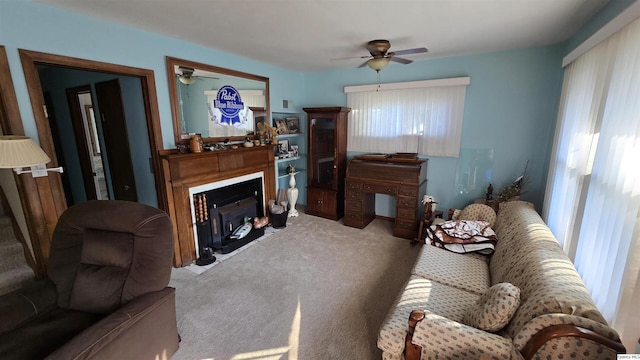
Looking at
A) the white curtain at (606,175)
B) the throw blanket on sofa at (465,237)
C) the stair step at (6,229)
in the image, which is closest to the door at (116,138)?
the stair step at (6,229)

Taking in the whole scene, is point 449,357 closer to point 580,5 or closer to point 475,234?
point 475,234

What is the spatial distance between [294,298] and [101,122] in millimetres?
3347

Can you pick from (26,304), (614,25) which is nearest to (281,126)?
(26,304)

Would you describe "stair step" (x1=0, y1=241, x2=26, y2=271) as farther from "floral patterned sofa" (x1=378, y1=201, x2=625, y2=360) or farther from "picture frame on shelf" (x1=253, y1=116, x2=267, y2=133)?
"floral patterned sofa" (x1=378, y1=201, x2=625, y2=360)

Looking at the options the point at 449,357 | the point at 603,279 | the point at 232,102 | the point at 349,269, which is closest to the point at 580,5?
the point at 603,279

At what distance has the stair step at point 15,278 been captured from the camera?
6.61ft

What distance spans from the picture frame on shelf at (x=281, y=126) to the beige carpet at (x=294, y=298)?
5.83 ft

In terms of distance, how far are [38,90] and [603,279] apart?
4.02 metres

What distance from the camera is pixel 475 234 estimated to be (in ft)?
8.38

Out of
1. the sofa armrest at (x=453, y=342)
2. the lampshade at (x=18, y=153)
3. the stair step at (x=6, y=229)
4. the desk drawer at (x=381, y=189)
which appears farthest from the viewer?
the desk drawer at (x=381, y=189)

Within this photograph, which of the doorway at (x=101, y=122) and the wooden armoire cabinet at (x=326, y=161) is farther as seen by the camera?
the wooden armoire cabinet at (x=326, y=161)

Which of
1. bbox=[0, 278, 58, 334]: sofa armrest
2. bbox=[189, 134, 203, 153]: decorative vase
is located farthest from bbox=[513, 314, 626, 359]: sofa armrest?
bbox=[189, 134, 203, 153]: decorative vase

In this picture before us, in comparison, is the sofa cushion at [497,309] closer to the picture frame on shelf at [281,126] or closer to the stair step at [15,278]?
the stair step at [15,278]

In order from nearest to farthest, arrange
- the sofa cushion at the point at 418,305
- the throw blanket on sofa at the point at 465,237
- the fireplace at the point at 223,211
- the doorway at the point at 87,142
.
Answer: the sofa cushion at the point at 418,305
the throw blanket on sofa at the point at 465,237
the fireplace at the point at 223,211
the doorway at the point at 87,142
